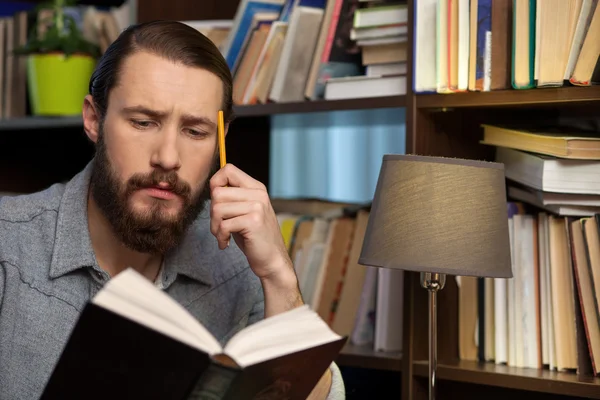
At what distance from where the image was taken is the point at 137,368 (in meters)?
0.97

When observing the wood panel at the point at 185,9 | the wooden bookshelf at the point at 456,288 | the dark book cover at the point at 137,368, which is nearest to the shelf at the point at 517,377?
the wooden bookshelf at the point at 456,288

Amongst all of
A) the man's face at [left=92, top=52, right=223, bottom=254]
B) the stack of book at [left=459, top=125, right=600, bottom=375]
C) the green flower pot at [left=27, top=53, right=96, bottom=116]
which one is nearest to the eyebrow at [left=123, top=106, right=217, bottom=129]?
the man's face at [left=92, top=52, right=223, bottom=254]

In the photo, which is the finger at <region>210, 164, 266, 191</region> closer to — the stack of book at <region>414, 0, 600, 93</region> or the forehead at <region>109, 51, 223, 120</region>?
the forehead at <region>109, 51, 223, 120</region>

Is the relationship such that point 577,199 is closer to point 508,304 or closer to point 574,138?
point 574,138

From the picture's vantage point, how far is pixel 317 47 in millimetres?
1917

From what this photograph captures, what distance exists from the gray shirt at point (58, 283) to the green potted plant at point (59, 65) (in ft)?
3.08

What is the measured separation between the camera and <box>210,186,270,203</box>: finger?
A: 1358mm

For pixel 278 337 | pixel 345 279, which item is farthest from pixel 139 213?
pixel 345 279

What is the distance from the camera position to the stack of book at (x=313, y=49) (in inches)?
69.8

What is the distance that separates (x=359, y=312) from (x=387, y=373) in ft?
0.64

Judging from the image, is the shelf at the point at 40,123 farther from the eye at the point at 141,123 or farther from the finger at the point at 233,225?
the finger at the point at 233,225

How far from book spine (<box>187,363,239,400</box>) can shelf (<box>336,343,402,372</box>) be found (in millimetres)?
748

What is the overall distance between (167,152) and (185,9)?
40.0 inches

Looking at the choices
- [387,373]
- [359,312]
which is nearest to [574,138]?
[359,312]
